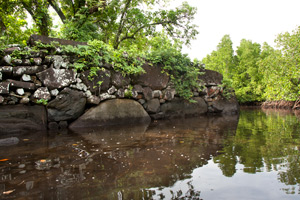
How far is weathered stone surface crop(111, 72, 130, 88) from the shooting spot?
19.9 ft

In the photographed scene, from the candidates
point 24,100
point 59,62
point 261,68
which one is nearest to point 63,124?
point 24,100

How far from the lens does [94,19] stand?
9492 millimetres

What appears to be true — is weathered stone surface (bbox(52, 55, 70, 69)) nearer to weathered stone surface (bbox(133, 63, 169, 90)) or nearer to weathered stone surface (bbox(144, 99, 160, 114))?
weathered stone surface (bbox(133, 63, 169, 90))

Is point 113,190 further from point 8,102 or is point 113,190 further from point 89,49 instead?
point 89,49

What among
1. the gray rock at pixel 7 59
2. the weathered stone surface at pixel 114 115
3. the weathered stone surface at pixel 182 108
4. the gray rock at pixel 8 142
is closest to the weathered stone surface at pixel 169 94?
the weathered stone surface at pixel 182 108

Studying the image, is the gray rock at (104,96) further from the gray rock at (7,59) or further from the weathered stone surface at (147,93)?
the gray rock at (7,59)

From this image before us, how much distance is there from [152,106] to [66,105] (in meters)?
3.10

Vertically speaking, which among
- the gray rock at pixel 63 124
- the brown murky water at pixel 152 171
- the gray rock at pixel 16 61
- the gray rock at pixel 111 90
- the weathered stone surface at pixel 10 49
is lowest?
the brown murky water at pixel 152 171

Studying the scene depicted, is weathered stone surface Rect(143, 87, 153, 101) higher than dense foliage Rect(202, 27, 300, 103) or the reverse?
the reverse

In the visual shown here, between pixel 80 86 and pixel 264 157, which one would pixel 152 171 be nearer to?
pixel 264 157

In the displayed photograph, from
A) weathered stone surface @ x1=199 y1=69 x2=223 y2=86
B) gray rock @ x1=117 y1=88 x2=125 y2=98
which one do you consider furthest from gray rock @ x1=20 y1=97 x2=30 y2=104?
weathered stone surface @ x1=199 y1=69 x2=223 y2=86

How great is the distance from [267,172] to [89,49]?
17.2 ft

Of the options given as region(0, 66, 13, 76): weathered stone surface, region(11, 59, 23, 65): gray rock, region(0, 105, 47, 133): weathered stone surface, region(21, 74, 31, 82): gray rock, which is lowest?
region(0, 105, 47, 133): weathered stone surface

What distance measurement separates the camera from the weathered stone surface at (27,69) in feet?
15.0
